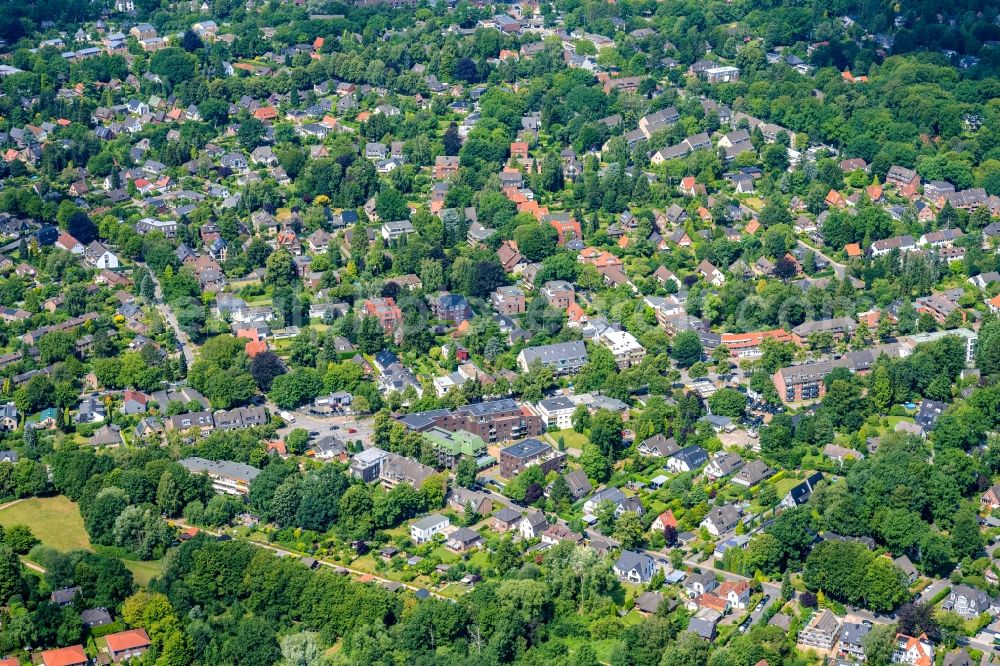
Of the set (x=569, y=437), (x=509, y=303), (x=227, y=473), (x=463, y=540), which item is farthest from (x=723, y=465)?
(x=227, y=473)

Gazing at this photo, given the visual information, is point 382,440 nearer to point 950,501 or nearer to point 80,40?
point 950,501

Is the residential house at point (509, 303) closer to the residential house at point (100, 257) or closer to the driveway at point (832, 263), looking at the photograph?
the driveway at point (832, 263)

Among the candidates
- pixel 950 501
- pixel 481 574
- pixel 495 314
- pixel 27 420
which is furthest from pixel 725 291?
pixel 27 420

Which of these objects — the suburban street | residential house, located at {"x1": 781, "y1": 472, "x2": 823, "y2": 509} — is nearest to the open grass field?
the suburban street

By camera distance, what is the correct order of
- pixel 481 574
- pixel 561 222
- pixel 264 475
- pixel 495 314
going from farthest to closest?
1. pixel 561 222
2. pixel 495 314
3. pixel 264 475
4. pixel 481 574

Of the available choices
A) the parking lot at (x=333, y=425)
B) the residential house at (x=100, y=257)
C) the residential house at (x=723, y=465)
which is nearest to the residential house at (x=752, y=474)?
the residential house at (x=723, y=465)

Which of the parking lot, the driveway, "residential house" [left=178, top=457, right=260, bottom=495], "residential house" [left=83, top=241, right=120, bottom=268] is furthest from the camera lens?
"residential house" [left=83, top=241, right=120, bottom=268]

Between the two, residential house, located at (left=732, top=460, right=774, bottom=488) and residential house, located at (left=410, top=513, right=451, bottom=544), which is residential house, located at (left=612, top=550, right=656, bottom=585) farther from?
residential house, located at (left=732, top=460, right=774, bottom=488)

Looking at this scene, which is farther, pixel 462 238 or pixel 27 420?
pixel 462 238

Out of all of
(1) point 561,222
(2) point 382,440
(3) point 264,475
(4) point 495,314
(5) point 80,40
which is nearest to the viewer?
(3) point 264,475
